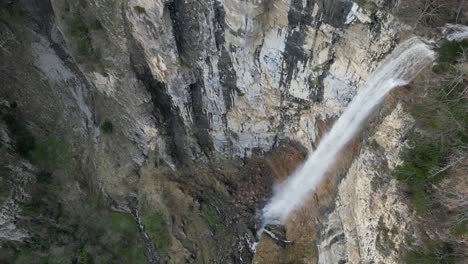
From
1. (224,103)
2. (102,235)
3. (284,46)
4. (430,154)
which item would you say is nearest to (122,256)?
(102,235)

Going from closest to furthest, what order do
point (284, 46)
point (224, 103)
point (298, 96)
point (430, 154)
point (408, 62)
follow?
point (430, 154)
point (408, 62)
point (284, 46)
point (298, 96)
point (224, 103)

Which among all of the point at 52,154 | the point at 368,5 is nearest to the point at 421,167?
the point at 368,5

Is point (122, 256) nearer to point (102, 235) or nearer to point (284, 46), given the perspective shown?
point (102, 235)

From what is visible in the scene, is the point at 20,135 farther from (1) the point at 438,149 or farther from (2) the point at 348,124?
(1) the point at 438,149

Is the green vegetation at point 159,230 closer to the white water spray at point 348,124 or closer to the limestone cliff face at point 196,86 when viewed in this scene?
the limestone cliff face at point 196,86

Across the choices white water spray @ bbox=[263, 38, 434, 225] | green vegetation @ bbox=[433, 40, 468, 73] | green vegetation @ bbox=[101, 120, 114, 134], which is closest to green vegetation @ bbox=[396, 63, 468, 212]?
green vegetation @ bbox=[433, 40, 468, 73]

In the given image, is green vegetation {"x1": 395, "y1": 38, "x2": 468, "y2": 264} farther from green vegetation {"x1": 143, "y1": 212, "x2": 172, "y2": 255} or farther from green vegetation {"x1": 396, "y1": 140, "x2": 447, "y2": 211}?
green vegetation {"x1": 143, "y1": 212, "x2": 172, "y2": 255}

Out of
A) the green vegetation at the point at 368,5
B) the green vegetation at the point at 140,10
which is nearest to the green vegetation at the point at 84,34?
the green vegetation at the point at 140,10
